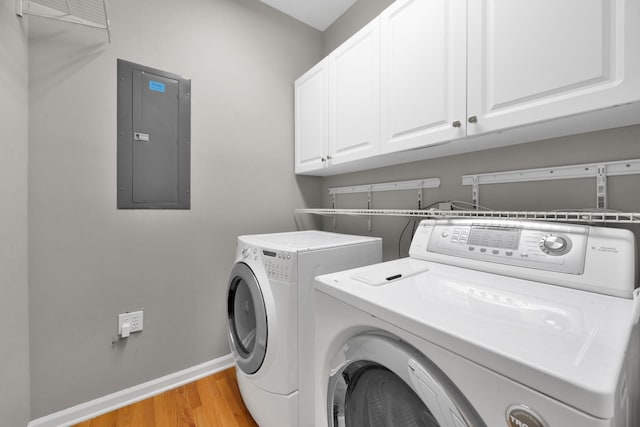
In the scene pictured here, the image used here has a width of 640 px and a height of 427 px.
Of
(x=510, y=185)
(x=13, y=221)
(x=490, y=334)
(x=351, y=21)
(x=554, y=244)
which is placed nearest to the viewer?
(x=490, y=334)

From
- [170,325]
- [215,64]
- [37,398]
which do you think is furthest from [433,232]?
[37,398]

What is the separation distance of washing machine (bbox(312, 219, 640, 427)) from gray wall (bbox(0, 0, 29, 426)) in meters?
1.32

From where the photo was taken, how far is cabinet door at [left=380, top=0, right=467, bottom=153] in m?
1.08

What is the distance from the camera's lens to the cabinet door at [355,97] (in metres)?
1.46

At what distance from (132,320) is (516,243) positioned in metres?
2.01

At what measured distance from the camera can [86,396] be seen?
1.44 meters

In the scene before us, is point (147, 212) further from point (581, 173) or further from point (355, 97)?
point (581, 173)

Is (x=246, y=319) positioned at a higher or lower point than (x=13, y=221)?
lower

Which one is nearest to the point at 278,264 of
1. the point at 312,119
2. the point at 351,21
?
the point at 312,119

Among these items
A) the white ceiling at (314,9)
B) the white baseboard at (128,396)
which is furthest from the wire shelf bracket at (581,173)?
the white baseboard at (128,396)

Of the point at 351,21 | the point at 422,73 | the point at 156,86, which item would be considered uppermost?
the point at 351,21

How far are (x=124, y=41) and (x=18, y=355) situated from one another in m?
1.71

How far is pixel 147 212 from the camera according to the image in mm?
1610

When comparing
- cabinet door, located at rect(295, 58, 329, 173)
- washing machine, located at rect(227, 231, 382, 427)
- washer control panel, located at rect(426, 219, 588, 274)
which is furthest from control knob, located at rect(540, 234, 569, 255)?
cabinet door, located at rect(295, 58, 329, 173)
